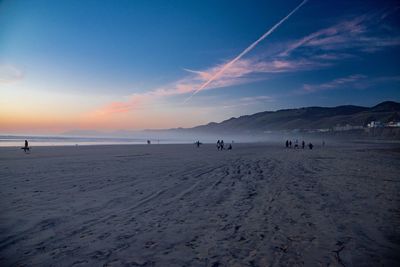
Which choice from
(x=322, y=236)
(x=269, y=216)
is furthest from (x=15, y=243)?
(x=322, y=236)

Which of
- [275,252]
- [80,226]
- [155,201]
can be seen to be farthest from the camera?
[155,201]

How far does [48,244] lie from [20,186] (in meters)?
6.64

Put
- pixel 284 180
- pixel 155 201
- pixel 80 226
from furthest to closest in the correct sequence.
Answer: pixel 284 180 < pixel 155 201 < pixel 80 226

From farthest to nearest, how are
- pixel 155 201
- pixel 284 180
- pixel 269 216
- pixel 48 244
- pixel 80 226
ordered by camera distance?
1. pixel 284 180
2. pixel 155 201
3. pixel 269 216
4. pixel 80 226
5. pixel 48 244

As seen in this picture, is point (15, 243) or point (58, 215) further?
point (58, 215)

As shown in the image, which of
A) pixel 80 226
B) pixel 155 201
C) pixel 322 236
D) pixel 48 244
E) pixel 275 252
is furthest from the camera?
pixel 155 201

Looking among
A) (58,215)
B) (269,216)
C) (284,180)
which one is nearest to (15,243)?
(58,215)

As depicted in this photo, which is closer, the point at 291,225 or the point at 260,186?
the point at 291,225

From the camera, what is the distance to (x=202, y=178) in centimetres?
1206

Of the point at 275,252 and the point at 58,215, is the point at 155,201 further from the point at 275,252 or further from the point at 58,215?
the point at 275,252

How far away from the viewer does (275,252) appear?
4.41 m

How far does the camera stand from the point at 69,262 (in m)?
4.14

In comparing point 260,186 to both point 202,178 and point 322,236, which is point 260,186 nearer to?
point 202,178

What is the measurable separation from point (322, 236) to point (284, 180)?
6401 mm
